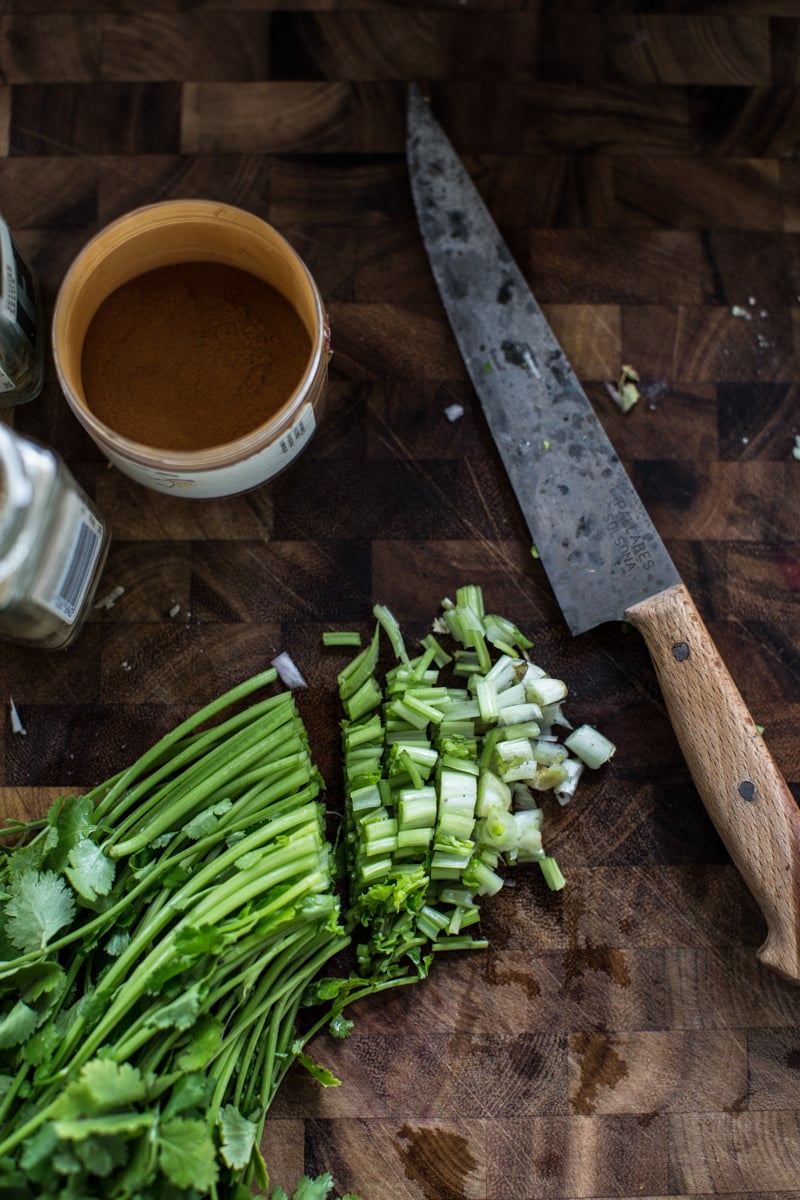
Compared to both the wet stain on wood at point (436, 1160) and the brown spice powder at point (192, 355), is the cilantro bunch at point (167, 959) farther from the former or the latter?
the brown spice powder at point (192, 355)

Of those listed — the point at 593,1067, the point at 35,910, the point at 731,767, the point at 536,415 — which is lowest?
the point at 593,1067

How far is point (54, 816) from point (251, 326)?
2.76 feet

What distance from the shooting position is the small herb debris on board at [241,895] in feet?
4.55

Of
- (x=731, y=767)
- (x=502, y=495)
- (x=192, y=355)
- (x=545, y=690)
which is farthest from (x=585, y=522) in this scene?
(x=192, y=355)

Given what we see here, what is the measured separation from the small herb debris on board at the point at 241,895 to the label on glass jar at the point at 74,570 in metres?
0.27

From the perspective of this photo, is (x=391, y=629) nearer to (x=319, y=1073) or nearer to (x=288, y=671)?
(x=288, y=671)

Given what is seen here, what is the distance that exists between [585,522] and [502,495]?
0.16 metres

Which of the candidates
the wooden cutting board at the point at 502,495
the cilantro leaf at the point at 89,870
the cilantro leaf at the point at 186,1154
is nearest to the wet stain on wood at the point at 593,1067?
the wooden cutting board at the point at 502,495

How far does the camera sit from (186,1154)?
1.33 meters

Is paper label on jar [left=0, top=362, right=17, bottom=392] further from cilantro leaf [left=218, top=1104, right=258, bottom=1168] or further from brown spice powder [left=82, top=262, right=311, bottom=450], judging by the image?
cilantro leaf [left=218, top=1104, right=258, bottom=1168]

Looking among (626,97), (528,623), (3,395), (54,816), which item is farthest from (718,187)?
(54,816)

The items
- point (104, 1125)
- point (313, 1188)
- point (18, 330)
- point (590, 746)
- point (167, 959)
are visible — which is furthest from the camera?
point (590, 746)

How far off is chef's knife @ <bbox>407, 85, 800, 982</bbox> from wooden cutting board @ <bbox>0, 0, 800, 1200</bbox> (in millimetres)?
62

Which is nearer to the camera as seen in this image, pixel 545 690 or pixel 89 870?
pixel 89 870
